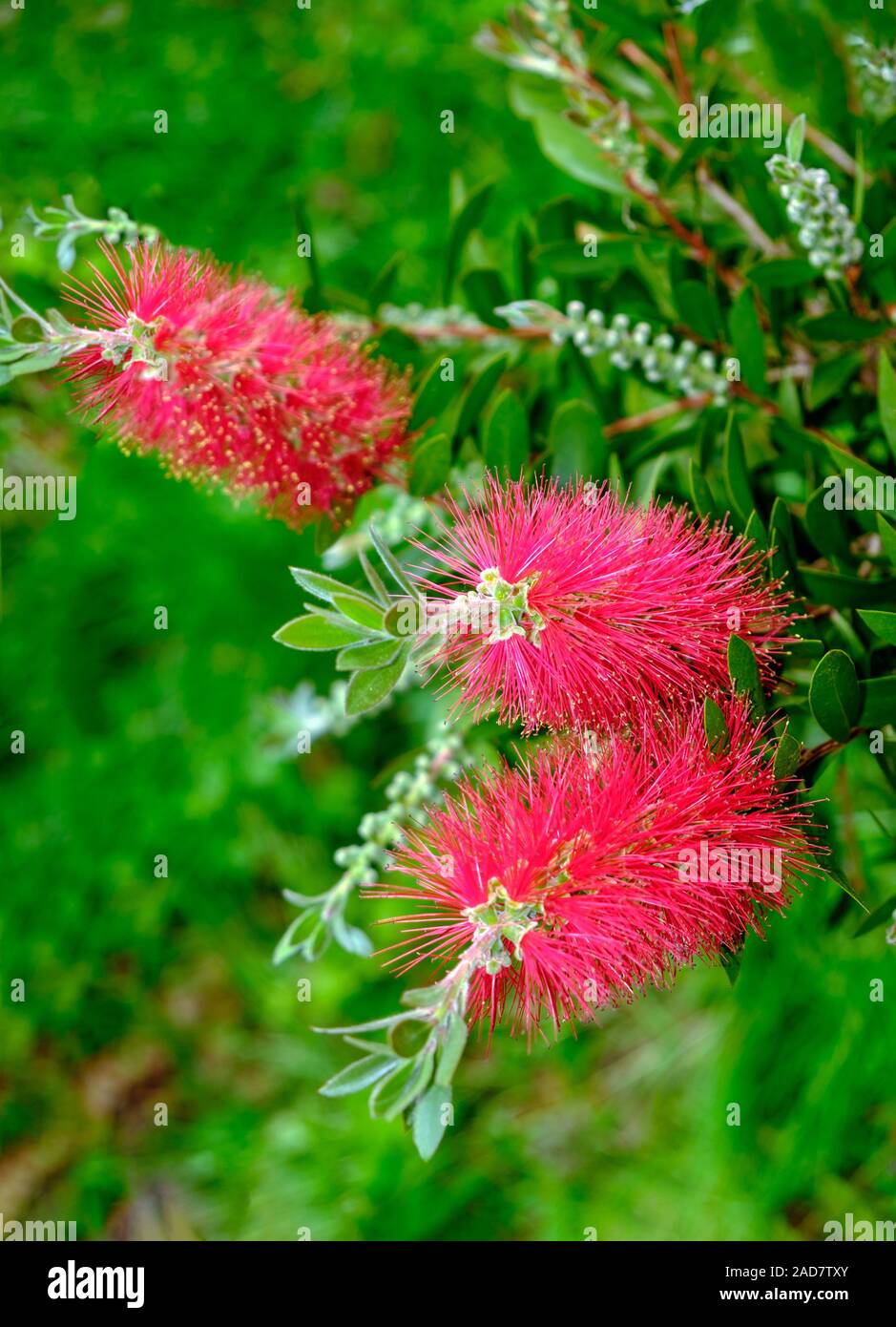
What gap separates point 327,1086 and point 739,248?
775 millimetres

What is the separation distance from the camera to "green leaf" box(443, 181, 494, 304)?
2.84 ft

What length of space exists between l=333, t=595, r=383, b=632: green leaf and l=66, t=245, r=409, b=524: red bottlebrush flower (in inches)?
7.6

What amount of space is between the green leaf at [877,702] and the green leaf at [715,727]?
10 centimetres

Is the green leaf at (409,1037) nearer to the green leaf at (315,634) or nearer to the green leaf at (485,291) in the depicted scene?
the green leaf at (315,634)

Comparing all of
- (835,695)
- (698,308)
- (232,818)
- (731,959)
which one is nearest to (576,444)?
(698,308)

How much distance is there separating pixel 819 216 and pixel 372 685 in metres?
0.46

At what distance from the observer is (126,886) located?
1.66 metres

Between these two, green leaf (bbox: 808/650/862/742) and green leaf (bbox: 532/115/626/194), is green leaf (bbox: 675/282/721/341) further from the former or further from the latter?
green leaf (bbox: 808/650/862/742)

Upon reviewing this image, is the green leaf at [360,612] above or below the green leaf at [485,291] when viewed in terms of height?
below

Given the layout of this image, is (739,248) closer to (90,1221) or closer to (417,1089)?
(417,1089)

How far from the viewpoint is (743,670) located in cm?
Answer: 55

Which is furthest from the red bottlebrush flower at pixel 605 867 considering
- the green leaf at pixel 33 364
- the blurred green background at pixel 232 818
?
the blurred green background at pixel 232 818

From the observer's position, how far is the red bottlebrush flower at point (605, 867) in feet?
1.68

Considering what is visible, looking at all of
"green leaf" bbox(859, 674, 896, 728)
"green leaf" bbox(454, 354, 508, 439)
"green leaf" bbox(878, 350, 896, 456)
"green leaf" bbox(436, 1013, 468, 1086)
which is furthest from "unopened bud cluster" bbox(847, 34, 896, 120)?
"green leaf" bbox(436, 1013, 468, 1086)
